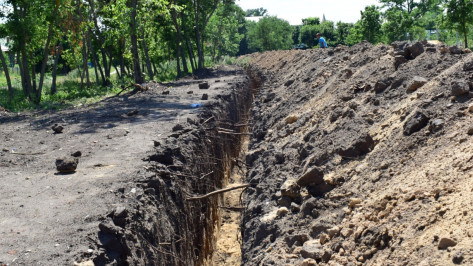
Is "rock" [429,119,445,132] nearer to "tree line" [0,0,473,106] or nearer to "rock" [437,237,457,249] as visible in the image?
"rock" [437,237,457,249]

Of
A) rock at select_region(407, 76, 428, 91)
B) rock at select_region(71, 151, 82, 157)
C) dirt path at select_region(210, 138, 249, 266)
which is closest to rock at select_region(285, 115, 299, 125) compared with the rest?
dirt path at select_region(210, 138, 249, 266)

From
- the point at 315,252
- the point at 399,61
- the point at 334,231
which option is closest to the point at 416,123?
the point at 334,231

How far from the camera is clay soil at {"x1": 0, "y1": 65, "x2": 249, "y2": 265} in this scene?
4891mm

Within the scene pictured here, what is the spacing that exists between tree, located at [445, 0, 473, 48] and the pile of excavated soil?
17.0 meters

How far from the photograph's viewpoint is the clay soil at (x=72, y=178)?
4891 mm

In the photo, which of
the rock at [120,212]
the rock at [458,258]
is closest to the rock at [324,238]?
the rock at [458,258]

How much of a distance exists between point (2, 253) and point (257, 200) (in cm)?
320

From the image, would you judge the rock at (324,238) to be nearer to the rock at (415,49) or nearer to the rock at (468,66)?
the rock at (468,66)

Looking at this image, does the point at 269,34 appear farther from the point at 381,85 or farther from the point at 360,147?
the point at 360,147

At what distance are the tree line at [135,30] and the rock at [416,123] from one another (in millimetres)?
15682

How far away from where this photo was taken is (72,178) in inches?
291

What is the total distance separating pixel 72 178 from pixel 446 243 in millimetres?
5313

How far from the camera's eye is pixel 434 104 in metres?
5.89

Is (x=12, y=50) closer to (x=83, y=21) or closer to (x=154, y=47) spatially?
(x=83, y=21)
